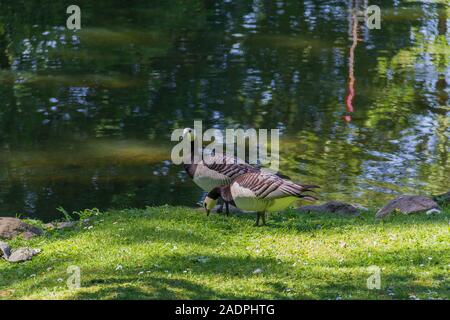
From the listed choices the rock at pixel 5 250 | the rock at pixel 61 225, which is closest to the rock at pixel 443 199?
the rock at pixel 61 225

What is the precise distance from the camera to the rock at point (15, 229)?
1017 centimetres

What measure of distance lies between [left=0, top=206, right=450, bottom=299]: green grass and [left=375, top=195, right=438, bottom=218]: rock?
0.22 metres

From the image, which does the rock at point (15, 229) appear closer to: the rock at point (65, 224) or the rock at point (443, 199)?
the rock at point (65, 224)

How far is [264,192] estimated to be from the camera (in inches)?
365

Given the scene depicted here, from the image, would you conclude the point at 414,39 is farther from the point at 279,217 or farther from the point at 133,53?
the point at 279,217

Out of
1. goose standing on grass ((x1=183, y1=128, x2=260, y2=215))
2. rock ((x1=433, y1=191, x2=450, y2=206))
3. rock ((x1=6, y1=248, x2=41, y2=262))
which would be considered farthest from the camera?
rock ((x1=433, y1=191, x2=450, y2=206))

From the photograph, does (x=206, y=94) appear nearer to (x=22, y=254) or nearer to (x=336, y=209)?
(x=336, y=209)

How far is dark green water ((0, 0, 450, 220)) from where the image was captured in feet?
44.5

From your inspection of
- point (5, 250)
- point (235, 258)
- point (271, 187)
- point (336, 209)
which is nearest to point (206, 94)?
point (336, 209)

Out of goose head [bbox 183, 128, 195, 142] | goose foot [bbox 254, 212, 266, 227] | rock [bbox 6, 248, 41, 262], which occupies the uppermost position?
goose head [bbox 183, 128, 195, 142]

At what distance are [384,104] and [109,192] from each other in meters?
6.63

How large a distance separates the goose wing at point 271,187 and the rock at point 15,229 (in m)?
2.74

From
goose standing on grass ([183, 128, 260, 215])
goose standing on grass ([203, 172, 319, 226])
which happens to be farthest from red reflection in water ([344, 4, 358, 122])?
goose standing on grass ([203, 172, 319, 226])

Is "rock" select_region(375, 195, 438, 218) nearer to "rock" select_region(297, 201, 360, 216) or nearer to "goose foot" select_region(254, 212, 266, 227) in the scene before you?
"rock" select_region(297, 201, 360, 216)
